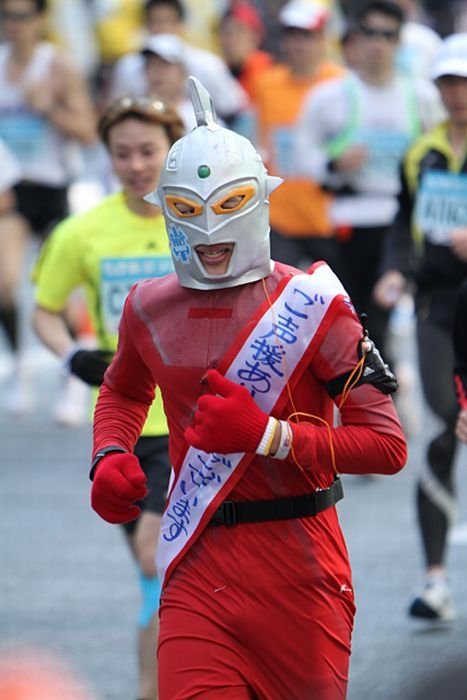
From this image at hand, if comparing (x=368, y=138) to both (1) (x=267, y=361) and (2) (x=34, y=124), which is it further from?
(1) (x=267, y=361)

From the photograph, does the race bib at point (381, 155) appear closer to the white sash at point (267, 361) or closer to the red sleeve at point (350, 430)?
the white sash at point (267, 361)

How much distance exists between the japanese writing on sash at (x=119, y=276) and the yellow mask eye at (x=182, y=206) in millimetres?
1730

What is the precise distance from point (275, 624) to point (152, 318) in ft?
2.57

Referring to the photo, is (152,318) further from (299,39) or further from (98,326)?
(299,39)

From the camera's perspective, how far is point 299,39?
1138 centimetres

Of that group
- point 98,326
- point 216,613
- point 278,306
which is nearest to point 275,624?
point 216,613

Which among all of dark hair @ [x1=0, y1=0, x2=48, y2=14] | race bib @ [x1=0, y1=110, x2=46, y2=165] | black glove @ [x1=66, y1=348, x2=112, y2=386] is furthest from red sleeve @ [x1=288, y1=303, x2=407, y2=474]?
dark hair @ [x1=0, y1=0, x2=48, y2=14]

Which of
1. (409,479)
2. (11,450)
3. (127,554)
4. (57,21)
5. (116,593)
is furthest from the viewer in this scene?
(57,21)

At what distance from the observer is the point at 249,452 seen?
420 cm

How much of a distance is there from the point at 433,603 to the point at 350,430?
Answer: 10.4ft

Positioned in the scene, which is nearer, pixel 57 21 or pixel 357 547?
pixel 357 547

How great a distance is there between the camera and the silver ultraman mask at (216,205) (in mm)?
4379

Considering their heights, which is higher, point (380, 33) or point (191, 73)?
point (380, 33)

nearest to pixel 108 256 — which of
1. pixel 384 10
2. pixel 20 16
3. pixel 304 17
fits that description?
pixel 384 10
